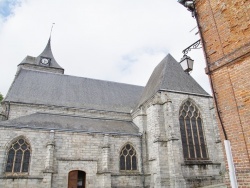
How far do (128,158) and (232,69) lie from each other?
10.8 m

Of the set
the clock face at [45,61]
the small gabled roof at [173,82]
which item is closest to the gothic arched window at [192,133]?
the small gabled roof at [173,82]

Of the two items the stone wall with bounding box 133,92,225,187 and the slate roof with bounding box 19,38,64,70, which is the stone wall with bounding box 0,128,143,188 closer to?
the stone wall with bounding box 133,92,225,187

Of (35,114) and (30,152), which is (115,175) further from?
(35,114)

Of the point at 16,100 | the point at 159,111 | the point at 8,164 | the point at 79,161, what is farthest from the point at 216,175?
the point at 16,100

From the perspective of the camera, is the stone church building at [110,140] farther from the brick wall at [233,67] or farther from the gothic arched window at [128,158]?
the brick wall at [233,67]

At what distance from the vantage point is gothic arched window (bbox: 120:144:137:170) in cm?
1403

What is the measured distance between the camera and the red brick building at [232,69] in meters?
4.55

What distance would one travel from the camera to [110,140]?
14.1 m

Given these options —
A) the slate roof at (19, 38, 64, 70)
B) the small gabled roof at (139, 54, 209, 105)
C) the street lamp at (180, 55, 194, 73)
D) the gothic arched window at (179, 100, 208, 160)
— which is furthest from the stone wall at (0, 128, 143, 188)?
the slate roof at (19, 38, 64, 70)

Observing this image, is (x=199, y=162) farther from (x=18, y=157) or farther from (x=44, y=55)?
(x=44, y=55)

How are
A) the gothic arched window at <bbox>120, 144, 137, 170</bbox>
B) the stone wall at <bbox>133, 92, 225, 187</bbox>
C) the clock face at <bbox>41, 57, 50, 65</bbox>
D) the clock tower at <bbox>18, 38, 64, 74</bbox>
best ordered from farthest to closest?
the clock face at <bbox>41, 57, 50, 65</bbox> → the clock tower at <bbox>18, 38, 64, 74</bbox> → the gothic arched window at <bbox>120, 144, 137, 170</bbox> → the stone wall at <bbox>133, 92, 225, 187</bbox>

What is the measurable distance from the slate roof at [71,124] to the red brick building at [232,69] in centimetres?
1027

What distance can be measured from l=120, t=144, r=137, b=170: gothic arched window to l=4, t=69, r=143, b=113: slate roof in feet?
14.9

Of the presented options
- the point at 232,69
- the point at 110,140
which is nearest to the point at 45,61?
the point at 110,140
